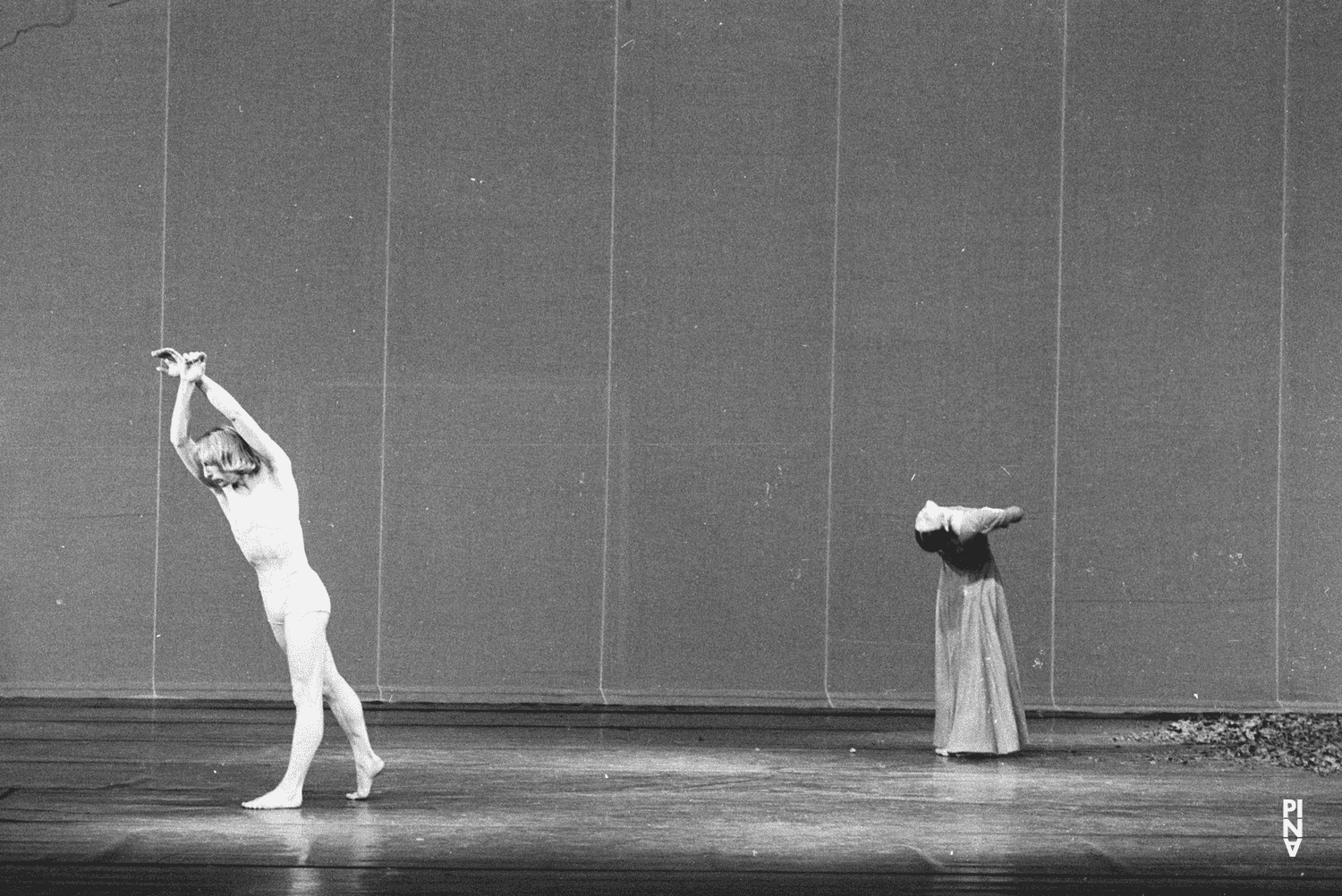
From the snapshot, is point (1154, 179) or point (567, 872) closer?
point (567, 872)

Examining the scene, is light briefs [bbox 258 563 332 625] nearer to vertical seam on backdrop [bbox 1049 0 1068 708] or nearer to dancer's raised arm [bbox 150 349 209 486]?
dancer's raised arm [bbox 150 349 209 486]

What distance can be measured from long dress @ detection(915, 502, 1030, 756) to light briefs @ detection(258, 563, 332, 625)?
10.5 feet

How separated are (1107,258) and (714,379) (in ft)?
7.96

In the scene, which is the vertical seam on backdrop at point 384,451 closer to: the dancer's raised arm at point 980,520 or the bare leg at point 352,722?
the dancer's raised arm at point 980,520

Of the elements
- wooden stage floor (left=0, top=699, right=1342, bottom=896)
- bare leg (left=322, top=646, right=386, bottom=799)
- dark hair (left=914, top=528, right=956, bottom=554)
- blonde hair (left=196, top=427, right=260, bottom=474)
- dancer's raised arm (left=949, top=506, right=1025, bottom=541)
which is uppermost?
blonde hair (left=196, top=427, right=260, bottom=474)

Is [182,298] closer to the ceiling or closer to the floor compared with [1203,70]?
closer to the floor

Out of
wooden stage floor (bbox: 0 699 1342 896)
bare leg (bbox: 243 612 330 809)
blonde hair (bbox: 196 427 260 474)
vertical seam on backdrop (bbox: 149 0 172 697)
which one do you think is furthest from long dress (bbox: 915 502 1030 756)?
vertical seam on backdrop (bbox: 149 0 172 697)

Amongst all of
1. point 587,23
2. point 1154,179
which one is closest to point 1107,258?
point 1154,179

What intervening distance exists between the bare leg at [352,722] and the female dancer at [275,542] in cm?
5

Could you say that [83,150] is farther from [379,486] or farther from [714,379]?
[714,379]

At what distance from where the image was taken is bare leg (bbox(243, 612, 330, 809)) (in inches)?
239

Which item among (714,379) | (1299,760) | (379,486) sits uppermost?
(714,379)

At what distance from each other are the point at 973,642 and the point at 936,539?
1.66 ft

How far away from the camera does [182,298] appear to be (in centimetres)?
1009
